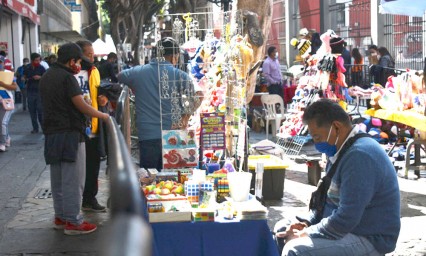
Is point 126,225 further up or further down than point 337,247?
further up

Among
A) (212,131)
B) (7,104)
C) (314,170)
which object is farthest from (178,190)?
(7,104)

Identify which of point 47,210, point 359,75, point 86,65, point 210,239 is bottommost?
point 47,210

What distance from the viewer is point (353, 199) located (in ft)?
13.5

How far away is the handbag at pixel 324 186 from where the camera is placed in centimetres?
432

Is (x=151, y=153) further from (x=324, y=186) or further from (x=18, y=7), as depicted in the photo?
(x=18, y=7)

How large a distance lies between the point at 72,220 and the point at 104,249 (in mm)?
5727

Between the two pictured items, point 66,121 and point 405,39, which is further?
point 405,39

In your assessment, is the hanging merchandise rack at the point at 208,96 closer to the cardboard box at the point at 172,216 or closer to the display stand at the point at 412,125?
the cardboard box at the point at 172,216

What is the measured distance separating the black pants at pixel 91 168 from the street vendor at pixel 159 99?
2.89 feet

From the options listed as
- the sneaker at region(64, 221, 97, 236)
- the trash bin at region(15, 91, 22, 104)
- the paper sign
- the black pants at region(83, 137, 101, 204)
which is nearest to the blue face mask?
the sneaker at region(64, 221, 97, 236)

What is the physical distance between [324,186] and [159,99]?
9.75ft

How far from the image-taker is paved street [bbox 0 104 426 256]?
6570 mm

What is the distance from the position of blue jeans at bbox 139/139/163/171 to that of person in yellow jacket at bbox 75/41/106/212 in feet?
2.58

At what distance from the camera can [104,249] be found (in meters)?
1.35
